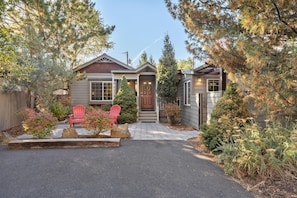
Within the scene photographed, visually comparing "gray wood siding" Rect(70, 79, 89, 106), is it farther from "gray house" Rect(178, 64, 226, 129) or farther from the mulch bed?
"gray house" Rect(178, 64, 226, 129)

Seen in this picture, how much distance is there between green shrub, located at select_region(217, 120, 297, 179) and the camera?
11.7 ft

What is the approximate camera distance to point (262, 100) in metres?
4.24

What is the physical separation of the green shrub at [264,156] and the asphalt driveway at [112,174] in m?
0.40

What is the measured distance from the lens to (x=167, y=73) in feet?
38.7

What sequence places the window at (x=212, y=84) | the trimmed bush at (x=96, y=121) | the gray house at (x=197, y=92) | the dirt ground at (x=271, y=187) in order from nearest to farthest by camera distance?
the dirt ground at (x=271, y=187)
the trimmed bush at (x=96, y=121)
the gray house at (x=197, y=92)
the window at (x=212, y=84)

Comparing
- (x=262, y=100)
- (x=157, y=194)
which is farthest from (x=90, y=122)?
(x=262, y=100)

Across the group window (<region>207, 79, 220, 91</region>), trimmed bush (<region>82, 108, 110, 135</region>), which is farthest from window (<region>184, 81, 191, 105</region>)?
trimmed bush (<region>82, 108, 110, 135</region>)

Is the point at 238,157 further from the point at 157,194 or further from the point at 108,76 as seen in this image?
the point at 108,76

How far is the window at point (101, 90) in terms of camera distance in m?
15.0

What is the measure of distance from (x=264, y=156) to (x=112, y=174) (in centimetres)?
294

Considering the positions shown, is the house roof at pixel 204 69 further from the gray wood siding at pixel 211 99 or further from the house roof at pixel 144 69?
the house roof at pixel 144 69

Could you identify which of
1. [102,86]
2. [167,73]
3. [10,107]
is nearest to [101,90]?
[102,86]

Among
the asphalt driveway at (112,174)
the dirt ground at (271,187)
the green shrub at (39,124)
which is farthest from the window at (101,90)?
the dirt ground at (271,187)

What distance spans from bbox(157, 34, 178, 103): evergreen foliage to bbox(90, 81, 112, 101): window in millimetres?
4739
